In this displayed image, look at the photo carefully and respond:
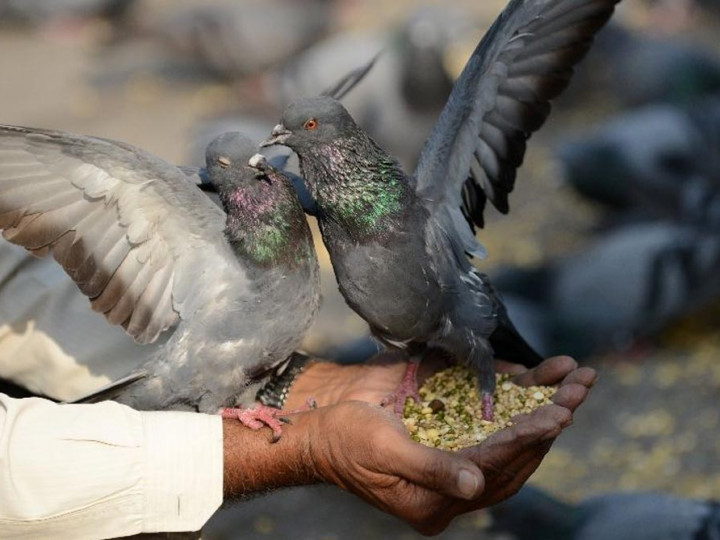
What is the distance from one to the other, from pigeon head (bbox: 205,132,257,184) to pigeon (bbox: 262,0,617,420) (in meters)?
0.08

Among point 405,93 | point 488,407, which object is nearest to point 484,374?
point 488,407

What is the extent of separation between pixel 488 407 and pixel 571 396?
43 cm

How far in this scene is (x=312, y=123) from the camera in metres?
3.15

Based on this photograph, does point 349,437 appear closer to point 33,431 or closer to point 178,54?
point 33,431

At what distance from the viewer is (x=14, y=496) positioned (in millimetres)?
2682

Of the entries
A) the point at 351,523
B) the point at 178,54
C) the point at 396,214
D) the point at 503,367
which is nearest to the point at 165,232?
the point at 396,214

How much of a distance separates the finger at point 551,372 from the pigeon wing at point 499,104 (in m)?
0.41

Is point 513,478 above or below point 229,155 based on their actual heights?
below

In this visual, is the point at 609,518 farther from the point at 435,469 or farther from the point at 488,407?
the point at 435,469

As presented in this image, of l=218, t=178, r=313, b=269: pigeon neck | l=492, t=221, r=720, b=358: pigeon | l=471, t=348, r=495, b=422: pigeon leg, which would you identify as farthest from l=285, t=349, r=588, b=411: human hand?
l=492, t=221, r=720, b=358: pigeon

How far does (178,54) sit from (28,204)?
6.78 metres

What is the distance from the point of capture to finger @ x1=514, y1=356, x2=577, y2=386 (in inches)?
126

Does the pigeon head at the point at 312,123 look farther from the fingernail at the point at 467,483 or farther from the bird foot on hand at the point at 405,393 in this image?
the fingernail at the point at 467,483

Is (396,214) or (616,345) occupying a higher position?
(396,214)
